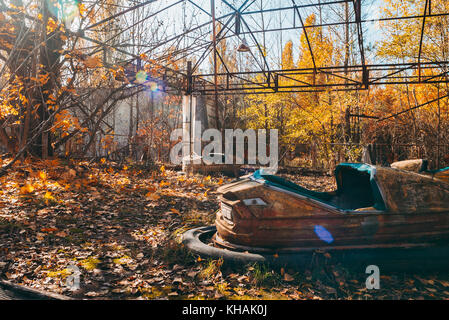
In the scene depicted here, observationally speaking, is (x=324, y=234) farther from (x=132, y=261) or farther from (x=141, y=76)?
(x=141, y=76)

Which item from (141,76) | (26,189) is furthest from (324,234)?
(141,76)

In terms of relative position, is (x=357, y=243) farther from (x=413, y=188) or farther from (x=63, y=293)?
(x=63, y=293)

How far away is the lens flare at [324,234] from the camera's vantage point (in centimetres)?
348

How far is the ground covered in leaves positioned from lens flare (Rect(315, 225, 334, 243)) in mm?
316

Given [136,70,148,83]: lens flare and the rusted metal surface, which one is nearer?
the rusted metal surface

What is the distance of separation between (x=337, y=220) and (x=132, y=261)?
99.6 inches

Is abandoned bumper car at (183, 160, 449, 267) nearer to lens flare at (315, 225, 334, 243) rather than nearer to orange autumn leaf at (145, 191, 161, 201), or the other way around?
lens flare at (315, 225, 334, 243)

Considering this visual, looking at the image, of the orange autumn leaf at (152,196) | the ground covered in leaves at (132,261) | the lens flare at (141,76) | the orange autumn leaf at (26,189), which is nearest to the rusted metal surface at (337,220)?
the ground covered in leaves at (132,261)

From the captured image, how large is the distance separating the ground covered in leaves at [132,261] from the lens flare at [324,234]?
316mm

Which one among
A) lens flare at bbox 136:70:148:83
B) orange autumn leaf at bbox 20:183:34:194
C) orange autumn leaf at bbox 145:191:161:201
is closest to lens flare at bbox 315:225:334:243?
orange autumn leaf at bbox 145:191:161:201

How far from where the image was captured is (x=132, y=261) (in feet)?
13.0

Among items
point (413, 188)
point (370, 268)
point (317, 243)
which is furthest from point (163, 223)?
point (413, 188)

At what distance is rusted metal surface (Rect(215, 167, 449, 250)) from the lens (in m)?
3.48
